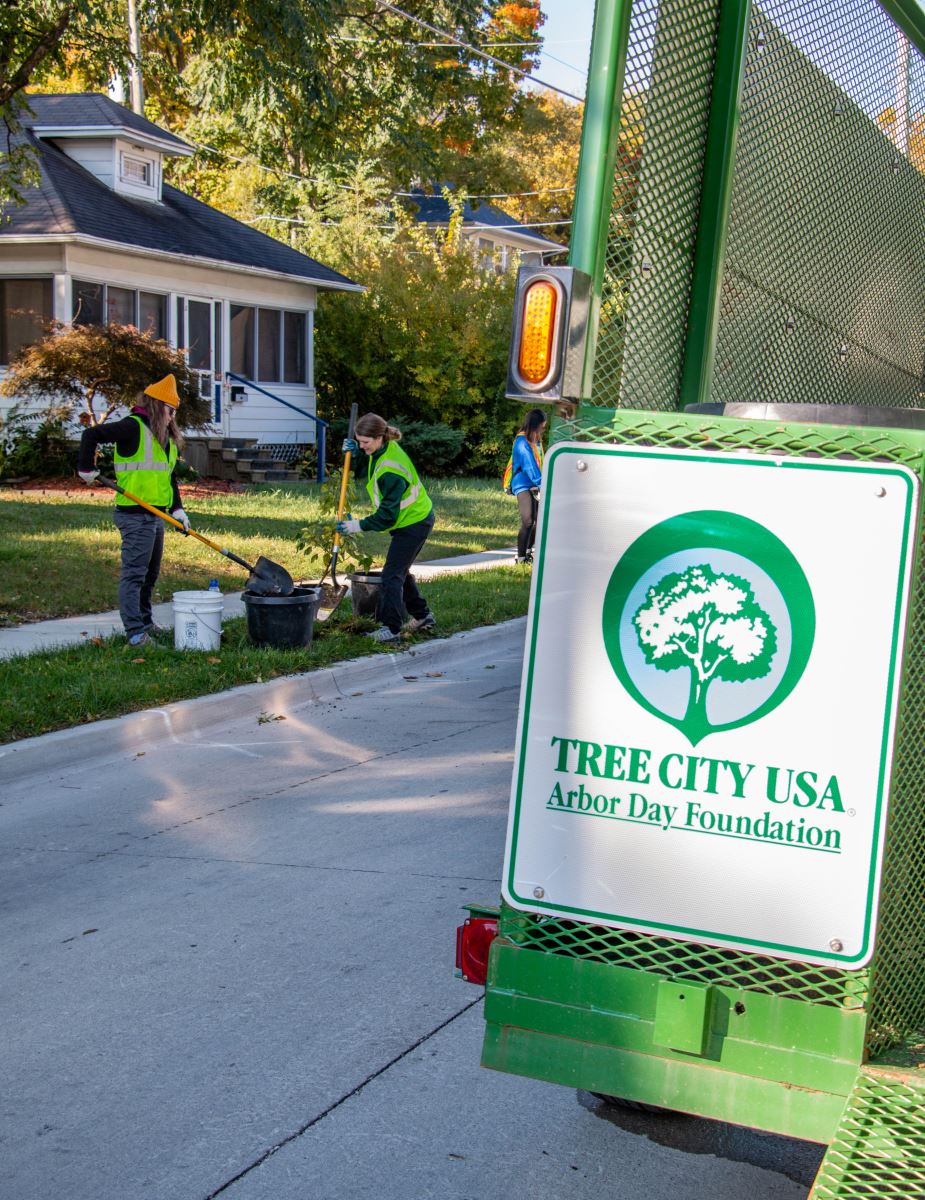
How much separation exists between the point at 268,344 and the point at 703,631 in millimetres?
26677

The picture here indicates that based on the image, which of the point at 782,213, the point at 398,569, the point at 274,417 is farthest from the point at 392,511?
the point at 274,417

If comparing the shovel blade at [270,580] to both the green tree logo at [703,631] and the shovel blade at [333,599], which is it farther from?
the green tree logo at [703,631]

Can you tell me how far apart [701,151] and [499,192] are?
5937cm

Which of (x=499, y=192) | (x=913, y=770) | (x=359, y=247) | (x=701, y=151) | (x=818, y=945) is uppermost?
(x=499, y=192)

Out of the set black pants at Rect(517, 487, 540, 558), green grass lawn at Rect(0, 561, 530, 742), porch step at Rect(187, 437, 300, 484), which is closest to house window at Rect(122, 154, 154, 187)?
porch step at Rect(187, 437, 300, 484)

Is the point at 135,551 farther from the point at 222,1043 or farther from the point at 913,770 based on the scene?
the point at 913,770

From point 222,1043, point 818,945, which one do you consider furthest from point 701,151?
point 222,1043

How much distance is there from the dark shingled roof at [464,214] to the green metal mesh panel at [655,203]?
4268 cm

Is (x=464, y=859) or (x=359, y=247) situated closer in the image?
(x=464, y=859)

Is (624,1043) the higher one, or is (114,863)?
(624,1043)

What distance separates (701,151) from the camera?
3.65 m

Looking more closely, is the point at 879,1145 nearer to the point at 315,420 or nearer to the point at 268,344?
the point at 315,420

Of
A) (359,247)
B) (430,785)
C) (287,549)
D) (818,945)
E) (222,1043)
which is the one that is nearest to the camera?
(818,945)

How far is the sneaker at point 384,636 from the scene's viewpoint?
1112 centimetres
